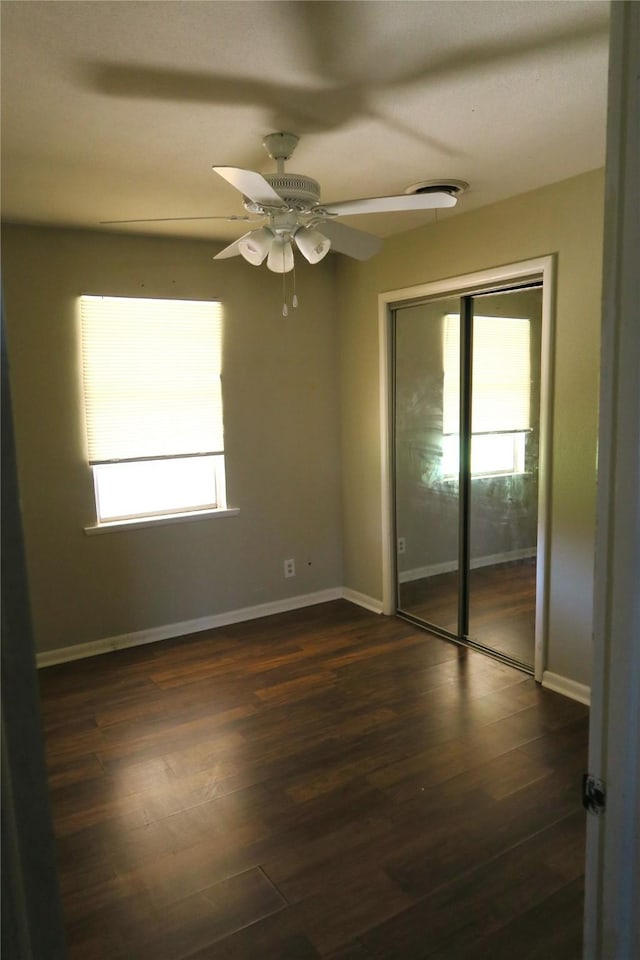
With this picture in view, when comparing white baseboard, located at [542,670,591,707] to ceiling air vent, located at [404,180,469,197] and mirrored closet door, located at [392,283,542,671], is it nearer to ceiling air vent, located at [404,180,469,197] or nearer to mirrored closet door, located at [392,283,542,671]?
mirrored closet door, located at [392,283,542,671]

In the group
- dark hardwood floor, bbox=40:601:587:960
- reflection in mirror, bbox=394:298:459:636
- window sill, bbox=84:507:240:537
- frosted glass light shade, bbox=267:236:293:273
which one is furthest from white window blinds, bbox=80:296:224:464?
frosted glass light shade, bbox=267:236:293:273

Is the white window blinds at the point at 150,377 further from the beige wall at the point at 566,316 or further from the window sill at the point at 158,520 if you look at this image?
the beige wall at the point at 566,316

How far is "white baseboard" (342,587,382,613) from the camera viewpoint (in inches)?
180

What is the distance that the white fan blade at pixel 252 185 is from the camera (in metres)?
1.93

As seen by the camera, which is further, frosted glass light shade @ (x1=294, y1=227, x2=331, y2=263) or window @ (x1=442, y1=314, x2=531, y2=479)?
window @ (x1=442, y1=314, x2=531, y2=479)

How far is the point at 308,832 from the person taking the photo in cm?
232

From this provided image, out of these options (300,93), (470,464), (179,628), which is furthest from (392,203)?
(179,628)

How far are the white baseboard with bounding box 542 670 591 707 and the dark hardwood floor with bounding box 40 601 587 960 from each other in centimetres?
6

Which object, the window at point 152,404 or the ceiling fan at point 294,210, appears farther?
the window at point 152,404

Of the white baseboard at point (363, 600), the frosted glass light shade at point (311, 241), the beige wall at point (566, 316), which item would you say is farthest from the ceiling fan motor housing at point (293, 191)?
the white baseboard at point (363, 600)

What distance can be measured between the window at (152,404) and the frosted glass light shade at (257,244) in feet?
5.06

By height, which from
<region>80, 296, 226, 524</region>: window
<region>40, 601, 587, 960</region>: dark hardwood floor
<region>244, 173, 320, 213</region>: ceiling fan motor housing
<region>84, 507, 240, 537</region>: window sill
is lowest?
<region>40, 601, 587, 960</region>: dark hardwood floor

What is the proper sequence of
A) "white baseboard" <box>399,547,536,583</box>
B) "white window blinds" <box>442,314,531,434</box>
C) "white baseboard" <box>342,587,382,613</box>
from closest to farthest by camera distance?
"white window blinds" <box>442,314,531,434</box>, "white baseboard" <box>399,547,536,583</box>, "white baseboard" <box>342,587,382,613</box>

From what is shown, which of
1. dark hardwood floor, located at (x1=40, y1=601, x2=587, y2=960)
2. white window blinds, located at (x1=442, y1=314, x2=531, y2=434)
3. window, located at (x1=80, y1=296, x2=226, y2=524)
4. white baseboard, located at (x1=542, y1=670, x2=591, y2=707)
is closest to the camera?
dark hardwood floor, located at (x1=40, y1=601, x2=587, y2=960)
